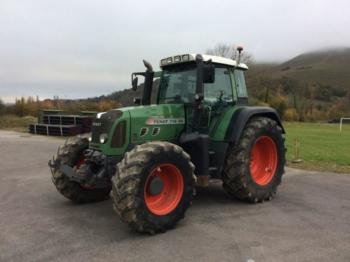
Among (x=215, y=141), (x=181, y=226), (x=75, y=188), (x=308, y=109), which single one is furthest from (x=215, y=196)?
(x=308, y=109)

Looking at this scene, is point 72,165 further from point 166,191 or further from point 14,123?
point 14,123

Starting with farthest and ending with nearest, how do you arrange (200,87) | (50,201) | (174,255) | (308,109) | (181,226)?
(308,109)
(50,201)
(200,87)
(181,226)
(174,255)

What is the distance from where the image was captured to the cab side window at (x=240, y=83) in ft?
25.0

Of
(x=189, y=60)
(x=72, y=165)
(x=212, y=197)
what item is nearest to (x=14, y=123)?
(x=72, y=165)

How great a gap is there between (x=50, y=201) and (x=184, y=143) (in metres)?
2.73

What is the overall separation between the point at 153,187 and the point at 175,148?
614mm

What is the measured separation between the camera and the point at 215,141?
698 cm

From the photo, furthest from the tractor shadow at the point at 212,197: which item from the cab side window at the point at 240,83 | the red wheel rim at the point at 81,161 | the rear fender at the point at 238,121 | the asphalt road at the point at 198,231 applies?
the red wheel rim at the point at 81,161

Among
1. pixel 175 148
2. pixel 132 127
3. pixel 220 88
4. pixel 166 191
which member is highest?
pixel 220 88

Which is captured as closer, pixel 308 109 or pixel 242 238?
pixel 242 238

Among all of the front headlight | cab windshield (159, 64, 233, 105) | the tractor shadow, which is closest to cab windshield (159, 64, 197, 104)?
cab windshield (159, 64, 233, 105)

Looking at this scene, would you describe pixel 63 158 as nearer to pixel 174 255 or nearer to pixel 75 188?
pixel 75 188

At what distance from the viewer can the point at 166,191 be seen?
5.98 m

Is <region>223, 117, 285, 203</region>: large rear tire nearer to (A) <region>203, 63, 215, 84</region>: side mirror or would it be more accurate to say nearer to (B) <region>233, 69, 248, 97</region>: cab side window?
(B) <region>233, 69, 248, 97</region>: cab side window
